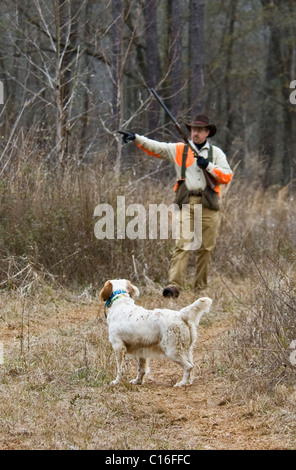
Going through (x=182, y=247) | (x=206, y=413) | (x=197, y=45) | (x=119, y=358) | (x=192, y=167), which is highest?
(x=197, y=45)

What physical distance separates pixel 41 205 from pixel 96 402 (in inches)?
188

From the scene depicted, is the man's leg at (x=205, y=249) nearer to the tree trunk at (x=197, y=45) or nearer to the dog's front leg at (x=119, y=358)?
the dog's front leg at (x=119, y=358)

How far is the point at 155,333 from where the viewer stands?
5.70 m

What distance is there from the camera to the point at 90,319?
8094 millimetres

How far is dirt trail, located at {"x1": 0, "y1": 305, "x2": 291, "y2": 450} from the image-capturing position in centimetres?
442

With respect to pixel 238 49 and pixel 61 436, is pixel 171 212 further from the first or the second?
pixel 238 49

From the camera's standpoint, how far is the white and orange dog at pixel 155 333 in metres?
5.62

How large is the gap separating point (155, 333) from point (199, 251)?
4063 millimetres

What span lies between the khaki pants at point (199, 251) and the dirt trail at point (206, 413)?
2468 mm

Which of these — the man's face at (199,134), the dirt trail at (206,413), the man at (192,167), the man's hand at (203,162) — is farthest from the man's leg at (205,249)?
the dirt trail at (206,413)

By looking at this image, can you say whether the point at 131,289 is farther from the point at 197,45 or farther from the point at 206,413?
the point at 197,45

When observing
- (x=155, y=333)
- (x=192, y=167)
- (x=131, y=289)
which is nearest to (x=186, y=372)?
(x=155, y=333)

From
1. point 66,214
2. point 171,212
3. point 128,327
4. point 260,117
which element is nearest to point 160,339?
point 128,327

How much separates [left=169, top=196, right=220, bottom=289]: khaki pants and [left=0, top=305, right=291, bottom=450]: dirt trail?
247 centimetres
